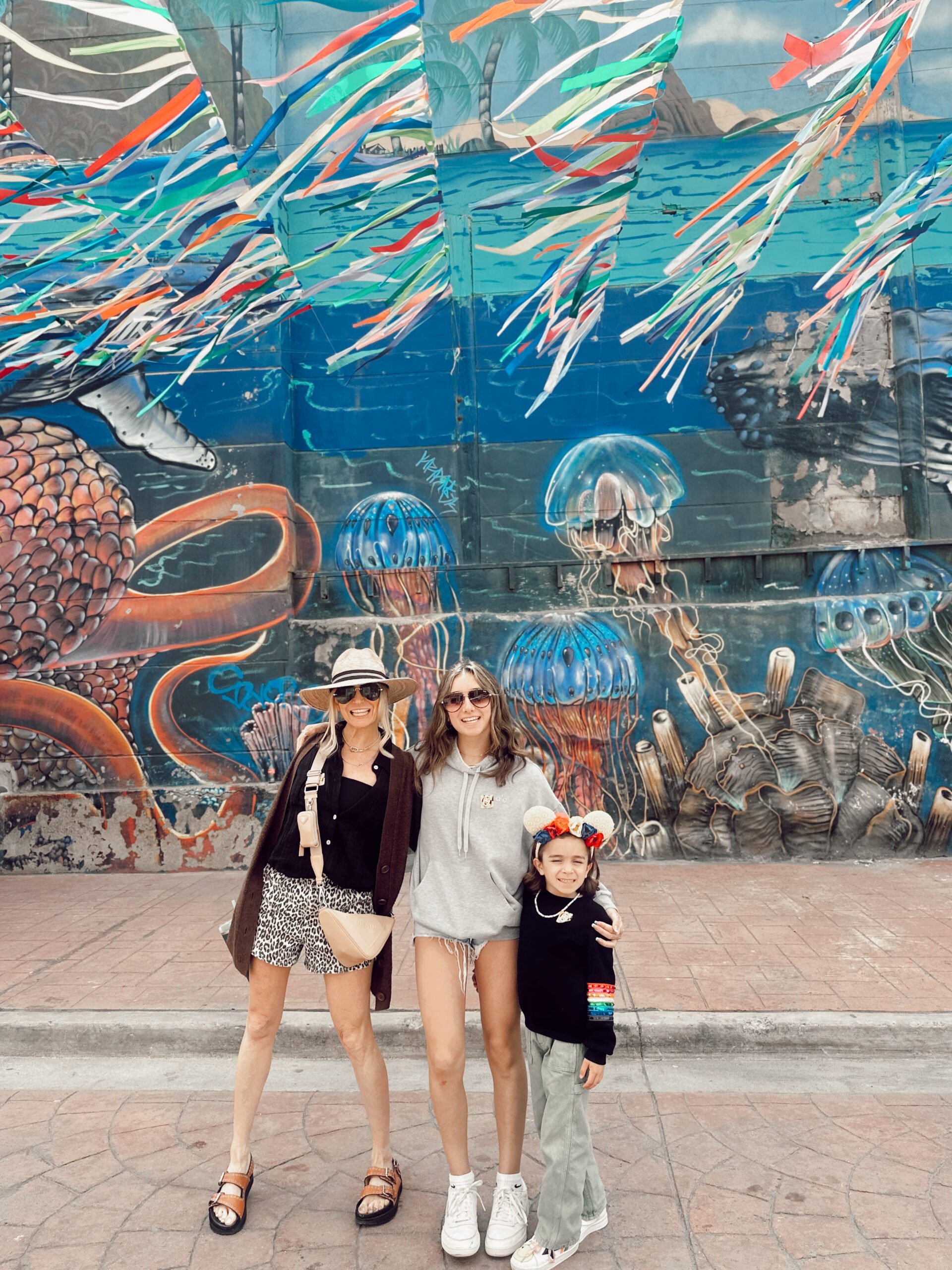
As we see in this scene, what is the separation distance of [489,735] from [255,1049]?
130cm

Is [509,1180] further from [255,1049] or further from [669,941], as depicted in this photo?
[669,941]

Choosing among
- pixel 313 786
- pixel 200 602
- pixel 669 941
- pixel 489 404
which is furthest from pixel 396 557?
pixel 313 786

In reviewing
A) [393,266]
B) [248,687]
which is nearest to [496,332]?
[393,266]

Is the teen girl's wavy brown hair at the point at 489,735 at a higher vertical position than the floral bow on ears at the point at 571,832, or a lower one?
higher

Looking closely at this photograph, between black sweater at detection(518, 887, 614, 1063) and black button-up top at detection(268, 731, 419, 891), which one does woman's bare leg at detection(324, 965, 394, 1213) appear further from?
black sweater at detection(518, 887, 614, 1063)

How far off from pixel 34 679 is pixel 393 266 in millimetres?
4968

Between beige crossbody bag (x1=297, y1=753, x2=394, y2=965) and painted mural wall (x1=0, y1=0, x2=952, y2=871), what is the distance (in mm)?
5150

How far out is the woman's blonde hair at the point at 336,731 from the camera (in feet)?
10.2

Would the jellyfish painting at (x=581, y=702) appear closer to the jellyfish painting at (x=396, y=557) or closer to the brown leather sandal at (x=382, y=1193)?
the jellyfish painting at (x=396, y=557)

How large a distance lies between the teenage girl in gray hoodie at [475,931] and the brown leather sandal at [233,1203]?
2.17ft

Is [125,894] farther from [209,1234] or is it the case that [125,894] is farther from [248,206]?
[248,206]

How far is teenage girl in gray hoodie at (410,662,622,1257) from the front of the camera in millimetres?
2795

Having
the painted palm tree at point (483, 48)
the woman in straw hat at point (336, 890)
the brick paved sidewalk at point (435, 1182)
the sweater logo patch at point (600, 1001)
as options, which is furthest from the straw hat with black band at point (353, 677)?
the painted palm tree at point (483, 48)

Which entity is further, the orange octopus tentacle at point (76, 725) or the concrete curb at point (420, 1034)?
the orange octopus tentacle at point (76, 725)
